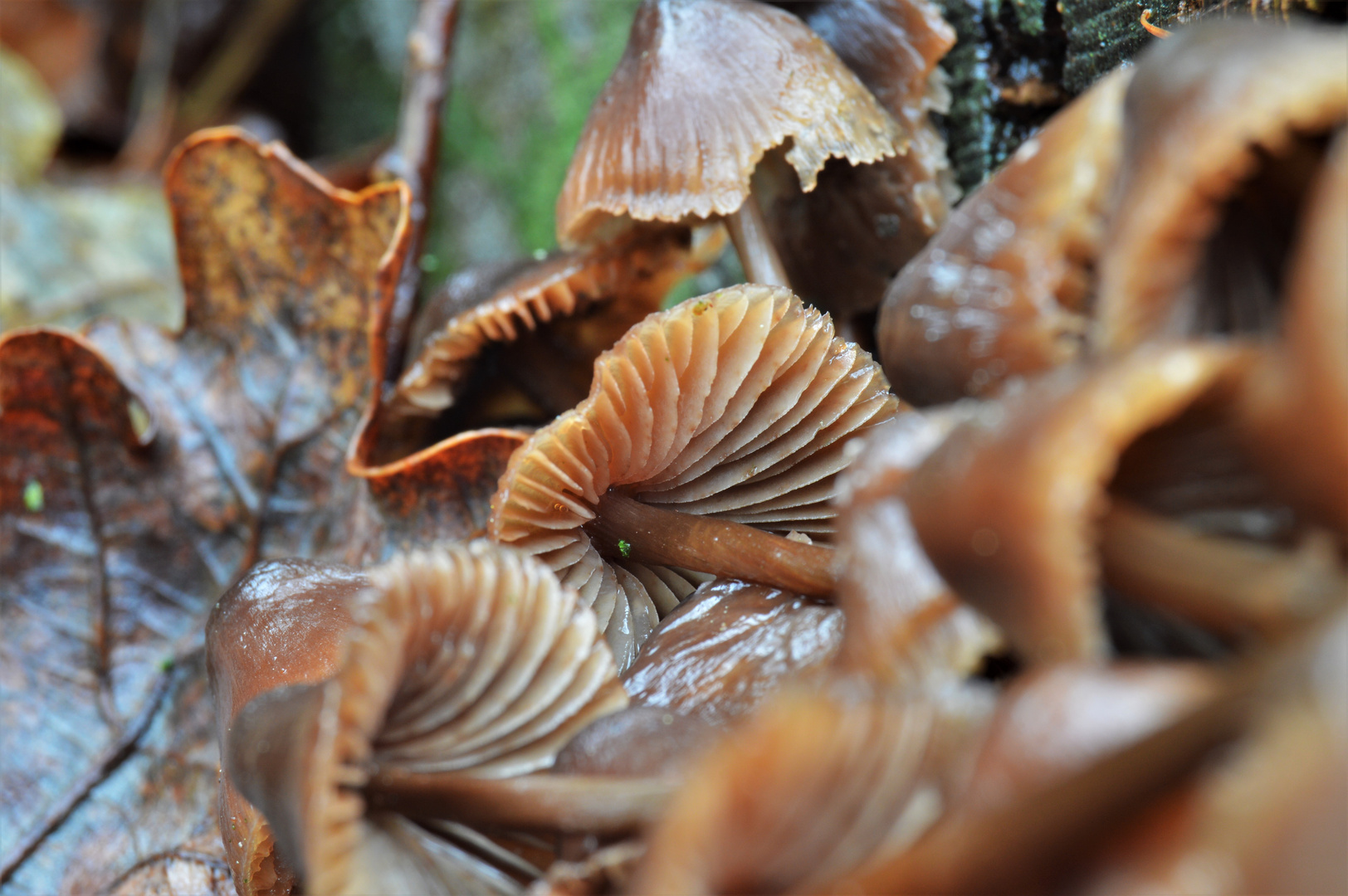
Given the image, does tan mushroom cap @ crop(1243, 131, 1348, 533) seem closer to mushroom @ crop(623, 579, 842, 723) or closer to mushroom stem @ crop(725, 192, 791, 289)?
mushroom @ crop(623, 579, 842, 723)

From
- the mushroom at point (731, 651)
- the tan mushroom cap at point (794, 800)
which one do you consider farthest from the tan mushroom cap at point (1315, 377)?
the mushroom at point (731, 651)

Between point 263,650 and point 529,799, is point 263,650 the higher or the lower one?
the higher one

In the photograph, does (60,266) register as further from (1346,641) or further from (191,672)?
(1346,641)

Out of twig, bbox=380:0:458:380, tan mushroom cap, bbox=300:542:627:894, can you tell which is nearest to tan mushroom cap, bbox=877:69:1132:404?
tan mushroom cap, bbox=300:542:627:894

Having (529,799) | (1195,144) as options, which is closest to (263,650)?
(529,799)

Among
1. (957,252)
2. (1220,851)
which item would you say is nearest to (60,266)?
(957,252)

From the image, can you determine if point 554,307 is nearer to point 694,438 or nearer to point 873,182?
point 694,438

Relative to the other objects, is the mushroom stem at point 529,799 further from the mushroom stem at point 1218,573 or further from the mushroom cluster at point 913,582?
the mushroom stem at point 1218,573
